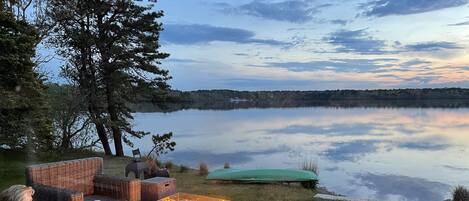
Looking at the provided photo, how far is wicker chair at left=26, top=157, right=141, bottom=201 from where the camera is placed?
194 inches

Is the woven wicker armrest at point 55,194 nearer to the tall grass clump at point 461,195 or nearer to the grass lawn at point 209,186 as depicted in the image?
the grass lawn at point 209,186

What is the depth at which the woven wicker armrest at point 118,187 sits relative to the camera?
5.05 metres

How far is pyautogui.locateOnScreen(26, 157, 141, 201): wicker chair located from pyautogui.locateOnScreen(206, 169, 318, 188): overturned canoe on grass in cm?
426

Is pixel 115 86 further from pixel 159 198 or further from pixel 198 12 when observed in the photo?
pixel 159 198

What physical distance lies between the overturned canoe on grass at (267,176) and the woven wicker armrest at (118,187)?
4313 mm

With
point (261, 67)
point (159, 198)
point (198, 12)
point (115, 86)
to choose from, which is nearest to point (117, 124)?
point (115, 86)

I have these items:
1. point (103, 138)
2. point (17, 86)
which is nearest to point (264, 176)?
point (17, 86)

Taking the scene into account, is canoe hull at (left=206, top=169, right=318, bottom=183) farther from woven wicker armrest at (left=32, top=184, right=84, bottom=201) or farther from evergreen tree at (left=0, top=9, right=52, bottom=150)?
woven wicker armrest at (left=32, top=184, right=84, bottom=201)

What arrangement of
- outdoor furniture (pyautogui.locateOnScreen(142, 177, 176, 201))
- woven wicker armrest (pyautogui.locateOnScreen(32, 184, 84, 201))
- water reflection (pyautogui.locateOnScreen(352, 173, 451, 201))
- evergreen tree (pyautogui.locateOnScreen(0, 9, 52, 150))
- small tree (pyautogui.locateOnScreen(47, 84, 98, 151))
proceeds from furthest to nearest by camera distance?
small tree (pyautogui.locateOnScreen(47, 84, 98, 151)) < water reflection (pyautogui.locateOnScreen(352, 173, 451, 201)) < evergreen tree (pyautogui.locateOnScreen(0, 9, 52, 150)) < outdoor furniture (pyautogui.locateOnScreen(142, 177, 176, 201)) < woven wicker armrest (pyautogui.locateOnScreen(32, 184, 84, 201))

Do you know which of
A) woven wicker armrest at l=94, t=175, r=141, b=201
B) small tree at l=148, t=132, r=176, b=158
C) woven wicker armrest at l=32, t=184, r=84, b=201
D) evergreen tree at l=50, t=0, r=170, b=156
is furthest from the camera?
small tree at l=148, t=132, r=176, b=158

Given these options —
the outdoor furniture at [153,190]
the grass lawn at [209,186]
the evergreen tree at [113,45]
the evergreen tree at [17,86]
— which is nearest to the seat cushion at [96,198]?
the outdoor furniture at [153,190]

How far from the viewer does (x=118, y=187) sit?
515 cm

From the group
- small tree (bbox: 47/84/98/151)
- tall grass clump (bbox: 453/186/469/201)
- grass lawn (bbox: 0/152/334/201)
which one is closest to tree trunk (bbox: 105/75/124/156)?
small tree (bbox: 47/84/98/151)

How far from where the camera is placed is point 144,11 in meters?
15.3
